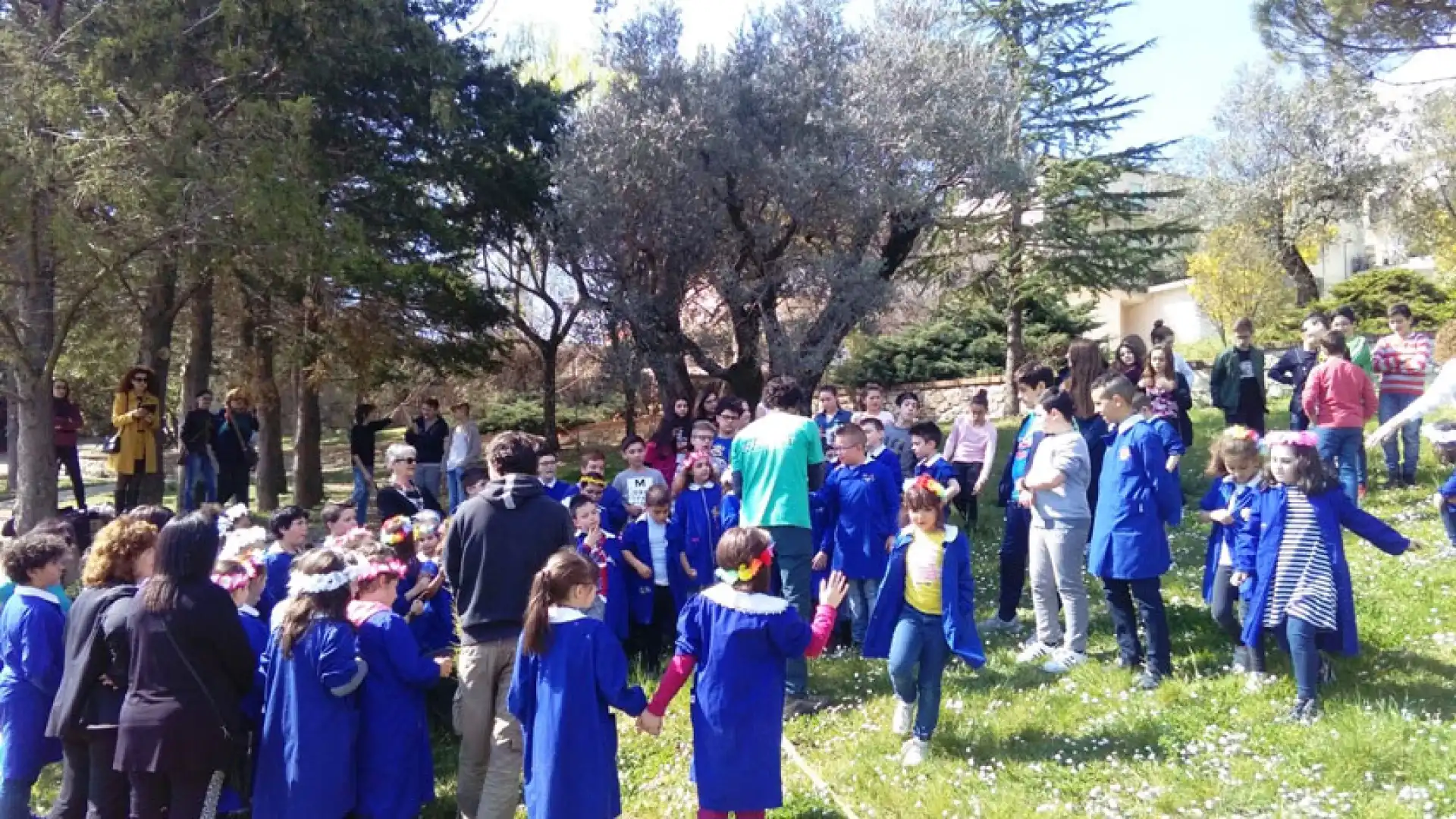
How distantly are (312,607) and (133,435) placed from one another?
29.7ft

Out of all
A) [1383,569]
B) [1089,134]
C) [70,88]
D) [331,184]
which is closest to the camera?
[1383,569]

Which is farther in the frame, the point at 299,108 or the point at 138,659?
the point at 299,108

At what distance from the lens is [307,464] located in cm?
1480

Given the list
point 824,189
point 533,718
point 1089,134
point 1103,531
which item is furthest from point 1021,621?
point 1089,134

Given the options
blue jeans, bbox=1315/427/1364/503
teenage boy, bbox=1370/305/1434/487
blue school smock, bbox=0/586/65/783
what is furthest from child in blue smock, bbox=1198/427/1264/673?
blue school smock, bbox=0/586/65/783

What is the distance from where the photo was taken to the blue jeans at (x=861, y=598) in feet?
20.7

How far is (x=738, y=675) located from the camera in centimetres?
385

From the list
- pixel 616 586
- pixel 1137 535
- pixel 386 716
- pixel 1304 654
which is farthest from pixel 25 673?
pixel 1304 654

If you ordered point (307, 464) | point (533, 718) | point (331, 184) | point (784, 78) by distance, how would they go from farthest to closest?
point (307, 464)
point (784, 78)
point (331, 184)
point (533, 718)

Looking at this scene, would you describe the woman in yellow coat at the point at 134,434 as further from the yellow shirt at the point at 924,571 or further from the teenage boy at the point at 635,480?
the yellow shirt at the point at 924,571

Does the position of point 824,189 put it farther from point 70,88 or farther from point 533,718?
point 533,718

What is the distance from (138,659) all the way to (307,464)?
11668 mm

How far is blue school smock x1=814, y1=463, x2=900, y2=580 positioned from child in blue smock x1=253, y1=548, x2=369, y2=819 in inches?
125

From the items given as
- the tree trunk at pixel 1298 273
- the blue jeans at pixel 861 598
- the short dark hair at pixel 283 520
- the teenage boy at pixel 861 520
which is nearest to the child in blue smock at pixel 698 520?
the teenage boy at pixel 861 520
